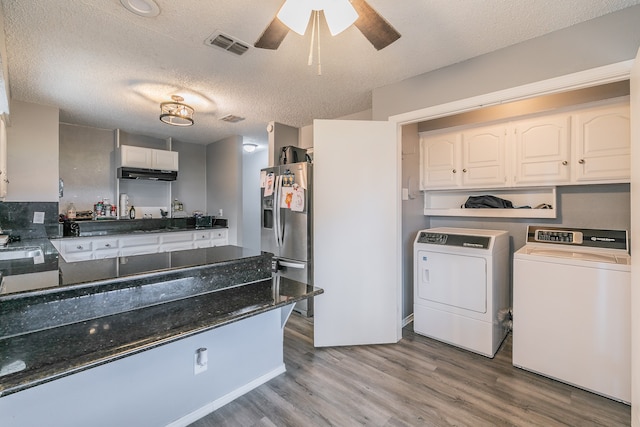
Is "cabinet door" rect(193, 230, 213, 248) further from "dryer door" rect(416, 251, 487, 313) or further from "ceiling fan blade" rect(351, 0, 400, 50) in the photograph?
"ceiling fan blade" rect(351, 0, 400, 50)

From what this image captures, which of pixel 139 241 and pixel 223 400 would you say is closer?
pixel 223 400

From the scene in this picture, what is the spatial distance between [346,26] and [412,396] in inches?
88.9

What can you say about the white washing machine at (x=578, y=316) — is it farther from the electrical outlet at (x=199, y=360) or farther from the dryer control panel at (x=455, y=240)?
the electrical outlet at (x=199, y=360)

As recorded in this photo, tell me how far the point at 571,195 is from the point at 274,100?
3070 millimetres

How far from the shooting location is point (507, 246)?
2805 millimetres

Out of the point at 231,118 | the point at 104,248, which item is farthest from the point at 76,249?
the point at 231,118

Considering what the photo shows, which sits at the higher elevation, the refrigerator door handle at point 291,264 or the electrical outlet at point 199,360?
the refrigerator door handle at point 291,264

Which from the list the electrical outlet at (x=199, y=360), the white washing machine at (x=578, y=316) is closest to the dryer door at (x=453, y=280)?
the white washing machine at (x=578, y=316)

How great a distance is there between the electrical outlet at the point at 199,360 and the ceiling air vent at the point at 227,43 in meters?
2.07

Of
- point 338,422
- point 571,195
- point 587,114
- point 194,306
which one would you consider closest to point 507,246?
point 571,195

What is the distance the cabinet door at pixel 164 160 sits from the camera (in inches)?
179

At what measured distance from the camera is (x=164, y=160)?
4645 millimetres

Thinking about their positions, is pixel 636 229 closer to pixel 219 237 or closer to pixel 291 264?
pixel 291 264

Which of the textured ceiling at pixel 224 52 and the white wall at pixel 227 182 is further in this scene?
the white wall at pixel 227 182
